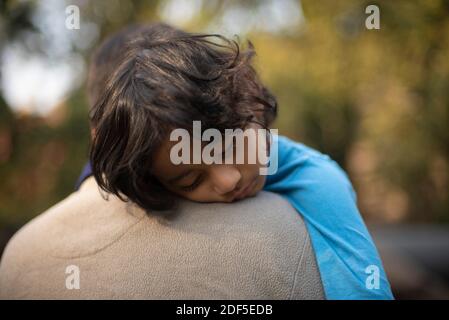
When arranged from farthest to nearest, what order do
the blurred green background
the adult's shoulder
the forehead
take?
1. the blurred green background
2. the forehead
3. the adult's shoulder

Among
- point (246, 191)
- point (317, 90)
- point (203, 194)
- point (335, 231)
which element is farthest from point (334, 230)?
point (317, 90)

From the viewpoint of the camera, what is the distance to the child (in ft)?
4.58

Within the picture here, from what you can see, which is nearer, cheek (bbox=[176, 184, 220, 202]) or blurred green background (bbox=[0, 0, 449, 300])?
cheek (bbox=[176, 184, 220, 202])

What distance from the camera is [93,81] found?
7.61 ft

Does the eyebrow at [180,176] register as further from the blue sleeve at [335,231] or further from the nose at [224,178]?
the blue sleeve at [335,231]

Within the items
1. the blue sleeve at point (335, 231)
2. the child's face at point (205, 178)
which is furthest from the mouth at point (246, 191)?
the blue sleeve at point (335, 231)

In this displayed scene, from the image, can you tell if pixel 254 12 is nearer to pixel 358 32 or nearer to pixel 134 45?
pixel 358 32

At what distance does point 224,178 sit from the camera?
1466 mm

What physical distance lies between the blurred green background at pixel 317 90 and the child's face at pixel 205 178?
243 centimetres

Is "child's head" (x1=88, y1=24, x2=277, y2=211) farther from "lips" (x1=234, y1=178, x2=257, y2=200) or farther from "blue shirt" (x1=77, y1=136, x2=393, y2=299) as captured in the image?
"blue shirt" (x1=77, y1=136, x2=393, y2=299)

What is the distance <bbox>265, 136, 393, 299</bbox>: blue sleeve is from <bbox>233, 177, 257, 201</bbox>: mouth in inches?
4.9

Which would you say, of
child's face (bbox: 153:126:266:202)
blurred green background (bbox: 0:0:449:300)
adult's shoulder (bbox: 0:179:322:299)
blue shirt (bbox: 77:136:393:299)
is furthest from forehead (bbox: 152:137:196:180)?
blurred green background (bbox: 0:0:449:300)
